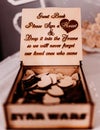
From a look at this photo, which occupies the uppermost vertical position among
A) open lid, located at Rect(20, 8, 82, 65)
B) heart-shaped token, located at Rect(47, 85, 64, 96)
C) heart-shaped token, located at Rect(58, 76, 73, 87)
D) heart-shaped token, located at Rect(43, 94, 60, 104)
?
open lid, located at Rect(20, 8, 82, 65)

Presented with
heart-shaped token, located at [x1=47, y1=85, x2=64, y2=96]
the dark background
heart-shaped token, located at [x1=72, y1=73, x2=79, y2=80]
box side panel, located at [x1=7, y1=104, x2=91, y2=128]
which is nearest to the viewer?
box side panel, located at [x1=7, y1=104, x2=91, y2=128]

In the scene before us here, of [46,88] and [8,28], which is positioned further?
[8,28]

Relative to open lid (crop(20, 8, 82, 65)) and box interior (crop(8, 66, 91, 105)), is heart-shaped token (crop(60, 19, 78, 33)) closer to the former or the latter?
open lid (crop(20, 8, 82, 65))

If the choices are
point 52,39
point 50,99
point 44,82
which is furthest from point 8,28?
point 50,99

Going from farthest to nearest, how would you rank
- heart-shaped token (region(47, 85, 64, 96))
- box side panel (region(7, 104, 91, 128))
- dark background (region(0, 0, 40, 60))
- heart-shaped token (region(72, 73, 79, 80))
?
dark background (region(0, 0, 40, 60)) → heart-shaped token (region(72, 73, 79, 80)) → heart-shaped token (region(47, 85, 64, 96)) → box side panel (region(7, 104, 91, 128))

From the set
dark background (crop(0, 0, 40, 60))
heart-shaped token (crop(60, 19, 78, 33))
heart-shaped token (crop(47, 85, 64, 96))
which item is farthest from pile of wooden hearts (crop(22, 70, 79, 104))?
dark background (crop(0, 0, 40, 60))

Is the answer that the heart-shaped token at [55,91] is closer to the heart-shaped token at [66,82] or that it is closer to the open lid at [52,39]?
the heart-shaped token at [66,82]

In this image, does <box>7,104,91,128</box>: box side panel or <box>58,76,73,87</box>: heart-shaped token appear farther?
<box>58,76,73,87</box>: heart-shaped token

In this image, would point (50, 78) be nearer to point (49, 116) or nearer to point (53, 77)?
point (53, 77)

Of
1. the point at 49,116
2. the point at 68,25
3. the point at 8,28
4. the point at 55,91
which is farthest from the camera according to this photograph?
the point at 8,28
